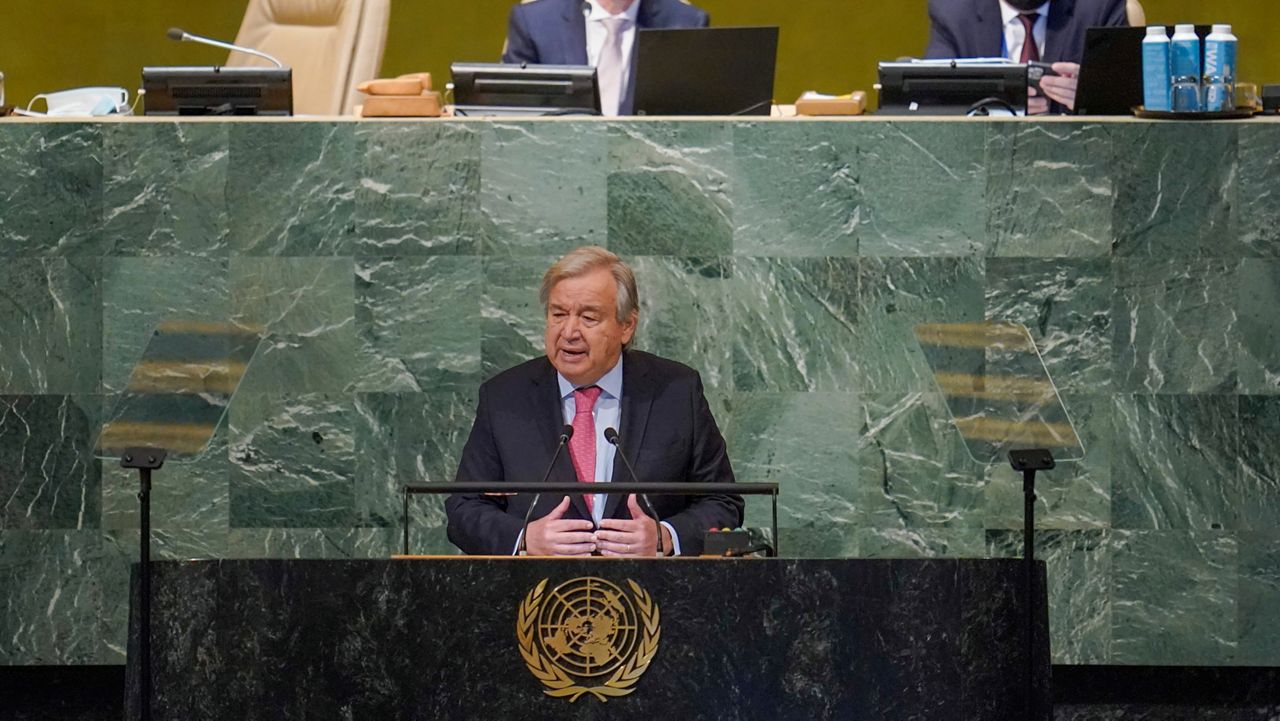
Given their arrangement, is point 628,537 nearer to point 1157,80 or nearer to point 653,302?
point 653,302

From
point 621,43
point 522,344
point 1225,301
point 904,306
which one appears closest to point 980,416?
point 904,306

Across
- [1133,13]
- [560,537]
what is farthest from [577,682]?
[1133,13]

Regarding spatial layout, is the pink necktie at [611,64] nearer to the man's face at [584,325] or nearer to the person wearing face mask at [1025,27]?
the person wearing face mask at [1025,27]

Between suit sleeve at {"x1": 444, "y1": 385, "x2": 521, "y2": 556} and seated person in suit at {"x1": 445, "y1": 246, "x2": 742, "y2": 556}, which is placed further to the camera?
seated person in suit at {"x1": 445, "y1": 246, "x2": 742, "y2": 556}

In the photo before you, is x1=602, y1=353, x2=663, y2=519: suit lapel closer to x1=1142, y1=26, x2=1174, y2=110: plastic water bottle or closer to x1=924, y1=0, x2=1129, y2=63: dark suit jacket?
x1=1142, y1=26, x2=1174, y2=110: plastic water bottle

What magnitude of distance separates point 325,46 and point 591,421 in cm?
280

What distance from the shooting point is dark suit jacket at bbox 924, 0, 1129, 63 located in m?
5.52

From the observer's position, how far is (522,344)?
182 inches

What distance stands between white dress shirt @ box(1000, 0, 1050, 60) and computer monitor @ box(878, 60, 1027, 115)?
695 mm

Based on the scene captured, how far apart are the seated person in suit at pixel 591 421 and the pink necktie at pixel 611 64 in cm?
180

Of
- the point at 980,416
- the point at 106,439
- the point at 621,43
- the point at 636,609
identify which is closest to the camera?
the point at 636,609

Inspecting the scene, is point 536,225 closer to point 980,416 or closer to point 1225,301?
point 980,416

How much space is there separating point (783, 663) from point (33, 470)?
2262 millimetres

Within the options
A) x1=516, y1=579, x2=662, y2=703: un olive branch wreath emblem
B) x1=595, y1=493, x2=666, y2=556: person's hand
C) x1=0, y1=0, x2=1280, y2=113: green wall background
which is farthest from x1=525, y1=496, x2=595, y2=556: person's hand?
x1=0, y1=0, x2=1280, y2=113: green wall background
